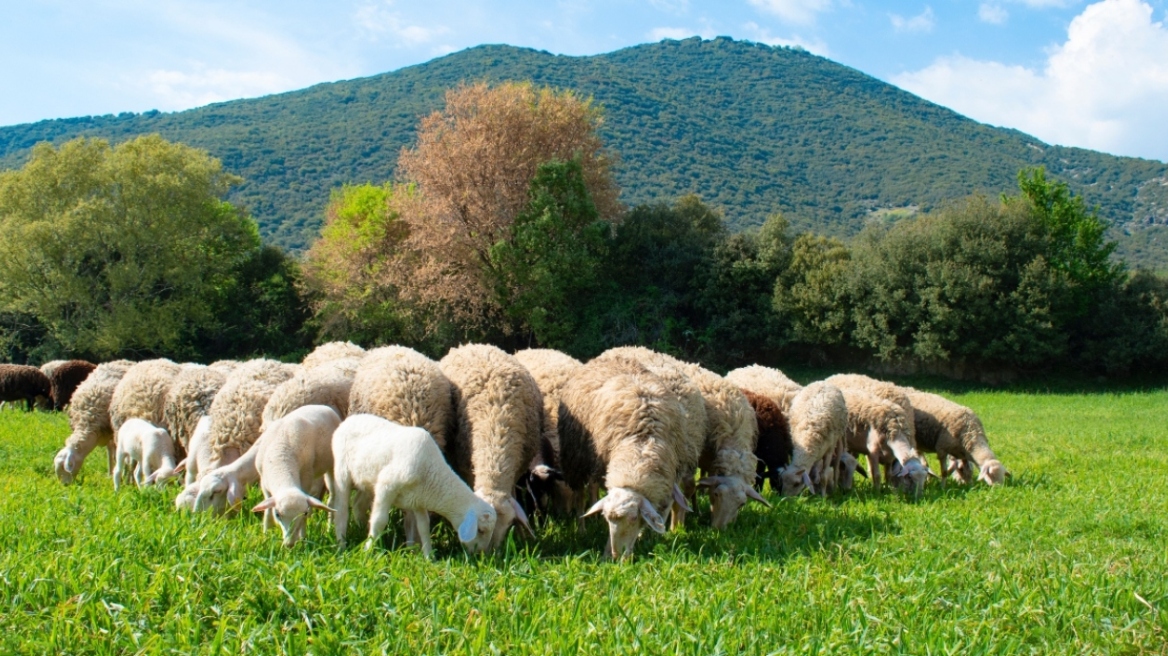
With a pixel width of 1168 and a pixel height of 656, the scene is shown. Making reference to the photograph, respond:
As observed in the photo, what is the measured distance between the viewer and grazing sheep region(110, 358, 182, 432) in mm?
9211

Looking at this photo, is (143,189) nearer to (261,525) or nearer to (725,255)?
(725,255)

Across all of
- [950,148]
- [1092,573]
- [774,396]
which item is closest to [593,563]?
[1092,573]

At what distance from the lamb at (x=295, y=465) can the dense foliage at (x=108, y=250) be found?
2675 cm

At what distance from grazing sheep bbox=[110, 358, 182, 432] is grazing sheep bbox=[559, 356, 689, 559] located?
15.9 feet

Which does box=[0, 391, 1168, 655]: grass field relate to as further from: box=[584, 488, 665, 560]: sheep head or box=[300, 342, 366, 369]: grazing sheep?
box=[300, 342, 366, 369]: grazing sheep

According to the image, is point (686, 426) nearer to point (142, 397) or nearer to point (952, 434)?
point (952, 434)

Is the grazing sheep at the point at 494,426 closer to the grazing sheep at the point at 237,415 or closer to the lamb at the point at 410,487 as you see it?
the lamb at the point at 410,487

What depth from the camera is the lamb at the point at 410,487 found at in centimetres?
542

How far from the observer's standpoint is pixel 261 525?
5941mm

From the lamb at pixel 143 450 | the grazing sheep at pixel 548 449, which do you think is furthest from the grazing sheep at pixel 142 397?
the grazing sheep at pixel 548 449

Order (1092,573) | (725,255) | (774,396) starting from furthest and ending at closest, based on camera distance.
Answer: (725,255), (774,396), (1092,573)

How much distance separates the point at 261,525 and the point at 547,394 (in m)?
3.15

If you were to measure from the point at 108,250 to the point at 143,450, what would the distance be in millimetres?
26030

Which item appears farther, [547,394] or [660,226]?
[660,226]
